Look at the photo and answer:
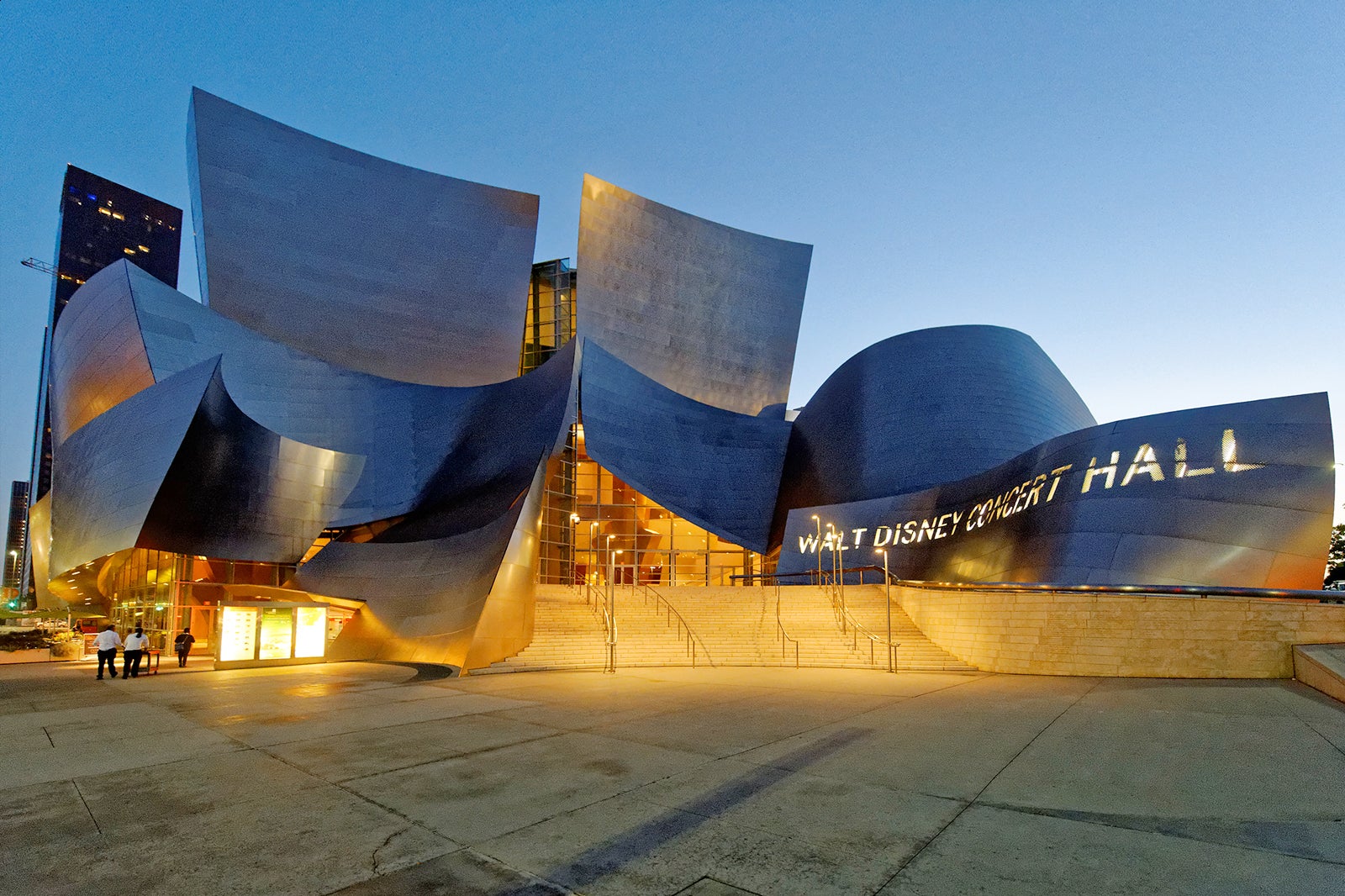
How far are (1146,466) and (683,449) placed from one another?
18.7m

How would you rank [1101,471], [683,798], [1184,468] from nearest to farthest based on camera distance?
1. [683,798]
2. [1184,468]
3. [1101,471]

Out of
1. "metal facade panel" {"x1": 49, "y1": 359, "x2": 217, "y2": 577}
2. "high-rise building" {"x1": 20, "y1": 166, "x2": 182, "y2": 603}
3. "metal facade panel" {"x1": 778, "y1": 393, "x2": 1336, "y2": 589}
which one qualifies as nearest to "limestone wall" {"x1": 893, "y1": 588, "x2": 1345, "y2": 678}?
"metal facade panel" {"x1": 778, "y1": 393, "x2": 1336, "y2": 589}

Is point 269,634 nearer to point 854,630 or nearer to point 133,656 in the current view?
point 133,656

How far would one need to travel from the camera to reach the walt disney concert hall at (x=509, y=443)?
16797 millimetres

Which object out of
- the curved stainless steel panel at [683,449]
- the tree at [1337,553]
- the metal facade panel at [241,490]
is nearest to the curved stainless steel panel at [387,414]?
the metal facade panel at [241,490]

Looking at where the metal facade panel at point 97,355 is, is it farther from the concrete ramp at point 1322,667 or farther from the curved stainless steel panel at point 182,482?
the concrete ramp at point 1322,667

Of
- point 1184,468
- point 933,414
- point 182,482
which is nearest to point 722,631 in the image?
point 1184,468

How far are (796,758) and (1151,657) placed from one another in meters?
9.90

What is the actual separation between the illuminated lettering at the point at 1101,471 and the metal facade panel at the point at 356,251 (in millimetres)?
26126

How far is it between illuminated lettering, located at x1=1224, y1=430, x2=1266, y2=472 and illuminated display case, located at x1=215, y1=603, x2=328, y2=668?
21.6 meters

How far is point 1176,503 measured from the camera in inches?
641

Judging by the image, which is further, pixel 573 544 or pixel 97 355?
pixel 573 544

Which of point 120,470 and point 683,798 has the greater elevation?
point 120,470

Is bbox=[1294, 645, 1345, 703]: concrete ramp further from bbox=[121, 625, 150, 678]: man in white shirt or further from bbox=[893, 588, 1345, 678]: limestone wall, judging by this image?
bbox=[121, 625, 150, 678]: man in white shirt
